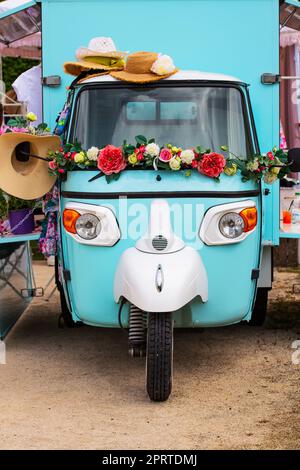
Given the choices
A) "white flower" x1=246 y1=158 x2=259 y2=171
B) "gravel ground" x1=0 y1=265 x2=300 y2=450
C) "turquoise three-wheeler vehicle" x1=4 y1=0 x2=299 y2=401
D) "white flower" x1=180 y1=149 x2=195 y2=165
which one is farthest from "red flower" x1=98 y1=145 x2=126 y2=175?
"gravel ground" x1=0 y1=265 x2=300 y2=450

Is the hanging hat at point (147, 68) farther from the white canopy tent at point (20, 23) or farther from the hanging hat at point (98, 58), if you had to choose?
the white canopy tent at point (20, 23)

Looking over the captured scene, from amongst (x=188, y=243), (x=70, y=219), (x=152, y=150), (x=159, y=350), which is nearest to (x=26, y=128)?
(x=70, y=219)

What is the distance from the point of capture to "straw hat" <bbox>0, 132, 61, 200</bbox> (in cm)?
571

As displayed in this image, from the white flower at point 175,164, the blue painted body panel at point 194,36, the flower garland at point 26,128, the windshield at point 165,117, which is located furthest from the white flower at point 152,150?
the blue painted body panel at point 194,36

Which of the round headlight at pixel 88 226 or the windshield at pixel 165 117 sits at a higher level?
the windshield at pixel 165 117

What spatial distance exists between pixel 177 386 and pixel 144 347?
366 millimetres

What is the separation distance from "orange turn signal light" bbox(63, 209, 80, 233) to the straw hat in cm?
48

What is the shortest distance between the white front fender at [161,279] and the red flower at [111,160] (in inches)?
21.2

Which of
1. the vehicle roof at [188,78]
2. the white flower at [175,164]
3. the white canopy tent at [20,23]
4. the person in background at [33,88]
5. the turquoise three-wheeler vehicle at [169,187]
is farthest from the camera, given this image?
the person in background at [33,88]

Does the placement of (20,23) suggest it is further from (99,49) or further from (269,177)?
(269,177)

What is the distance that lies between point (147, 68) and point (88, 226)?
3.88ft

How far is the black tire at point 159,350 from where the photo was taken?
4855 mm

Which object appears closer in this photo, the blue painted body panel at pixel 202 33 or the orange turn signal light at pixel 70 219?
the orange turn signal light at pixel 70 219

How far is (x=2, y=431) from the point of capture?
15.2 ft
